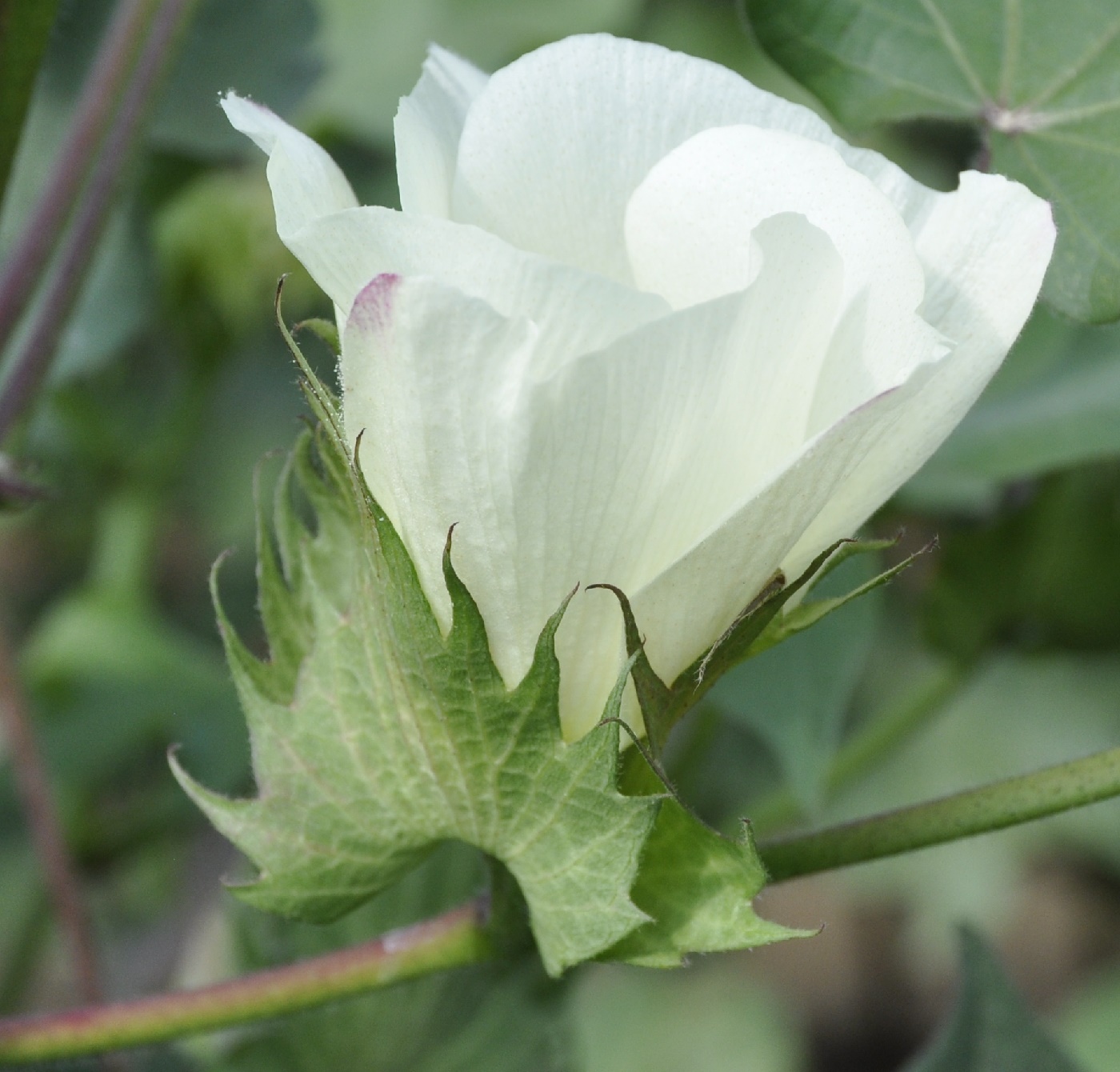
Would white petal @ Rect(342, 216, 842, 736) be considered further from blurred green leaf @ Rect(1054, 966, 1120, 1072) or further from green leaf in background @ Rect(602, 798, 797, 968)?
blurred green leaf @ Rect(1054, 966, 1120, 1072)

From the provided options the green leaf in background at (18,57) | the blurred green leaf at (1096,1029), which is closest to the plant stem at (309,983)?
the green leaf in background at (18,57)

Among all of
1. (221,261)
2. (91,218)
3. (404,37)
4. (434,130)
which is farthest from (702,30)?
(434,130)

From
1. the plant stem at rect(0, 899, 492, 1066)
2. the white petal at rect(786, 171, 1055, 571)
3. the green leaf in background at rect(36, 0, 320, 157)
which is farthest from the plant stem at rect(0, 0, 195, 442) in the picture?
the white petal at rect(786, 171, 1055, 571)

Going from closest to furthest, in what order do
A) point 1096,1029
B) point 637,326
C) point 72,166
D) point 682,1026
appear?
1. point 637,326
2. point 72,166
3. point 1096,1029
4. point 682,1026

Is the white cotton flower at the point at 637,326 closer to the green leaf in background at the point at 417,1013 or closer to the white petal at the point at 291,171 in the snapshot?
the white petal at the point at 291,171

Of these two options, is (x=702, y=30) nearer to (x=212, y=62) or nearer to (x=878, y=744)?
(x=212, y=62)

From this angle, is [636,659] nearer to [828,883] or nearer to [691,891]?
[691,891]

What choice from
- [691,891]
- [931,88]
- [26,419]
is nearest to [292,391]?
[26,419]
